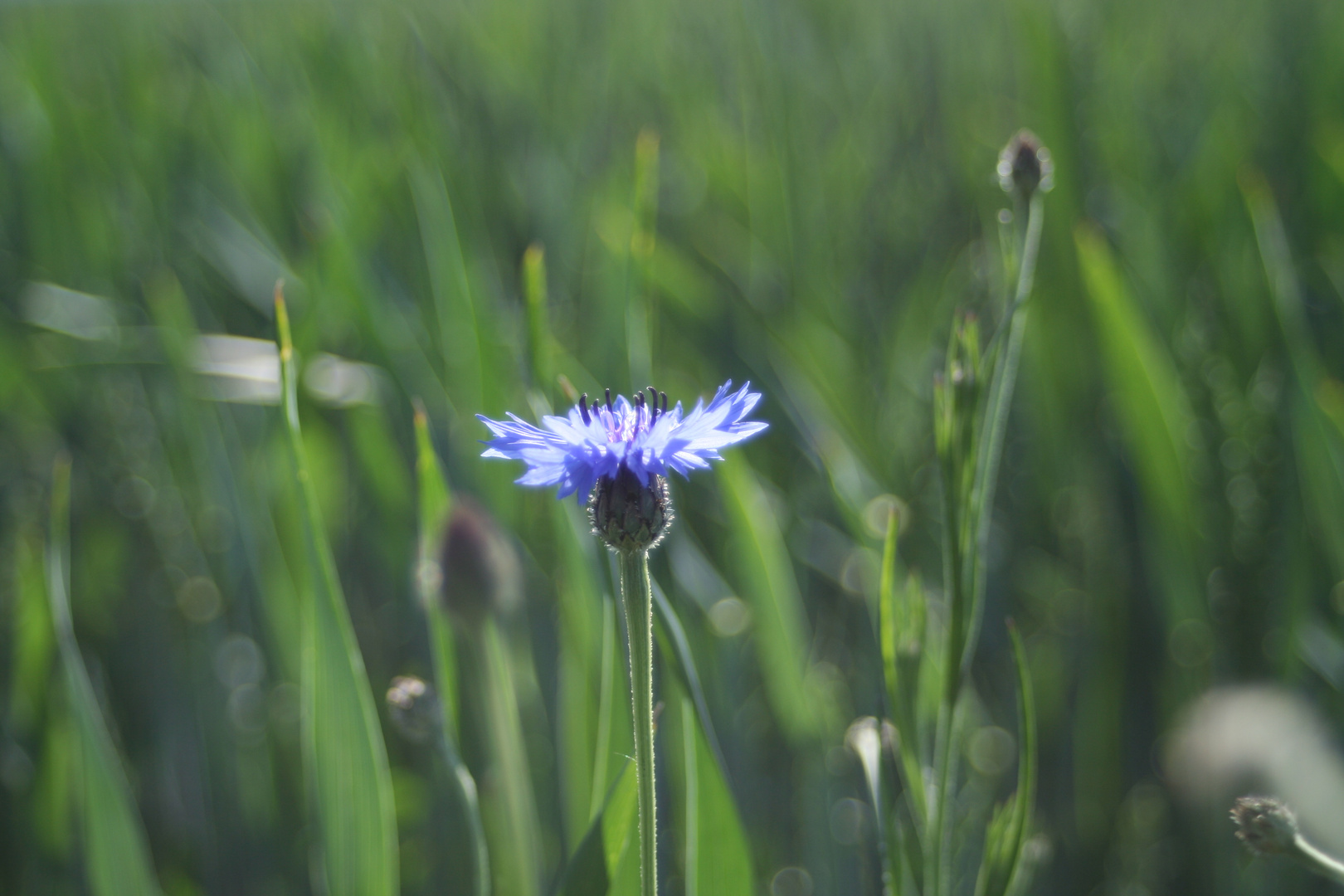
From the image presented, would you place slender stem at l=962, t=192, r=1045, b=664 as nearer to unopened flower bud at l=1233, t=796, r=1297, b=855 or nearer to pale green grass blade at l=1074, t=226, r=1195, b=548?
unopened flower bud at l=1233, t=796, r=1297, b=855

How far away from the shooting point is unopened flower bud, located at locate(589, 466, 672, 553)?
0.26 m

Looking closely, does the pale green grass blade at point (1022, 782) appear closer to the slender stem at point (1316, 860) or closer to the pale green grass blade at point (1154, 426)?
the slender stem at point (1316, 860)

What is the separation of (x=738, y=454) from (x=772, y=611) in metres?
0.10

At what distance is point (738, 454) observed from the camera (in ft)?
1.87

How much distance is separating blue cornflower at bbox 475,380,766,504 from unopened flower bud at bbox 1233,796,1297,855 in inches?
8.5

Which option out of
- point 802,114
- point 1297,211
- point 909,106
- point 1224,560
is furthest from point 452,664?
point 909,106

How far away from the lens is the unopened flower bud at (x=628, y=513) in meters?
0.26

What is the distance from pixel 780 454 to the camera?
2.61 ft

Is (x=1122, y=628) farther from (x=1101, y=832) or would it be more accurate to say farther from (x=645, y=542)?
(x=645, y=542)

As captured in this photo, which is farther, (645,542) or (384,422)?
(384,422)

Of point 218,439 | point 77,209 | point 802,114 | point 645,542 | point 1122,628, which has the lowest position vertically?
point 645,542

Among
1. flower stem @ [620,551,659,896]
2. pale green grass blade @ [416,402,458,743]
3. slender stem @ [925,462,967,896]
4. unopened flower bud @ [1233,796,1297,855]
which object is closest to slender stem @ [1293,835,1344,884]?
unopened flower bud @ [1233,796,1297,855]

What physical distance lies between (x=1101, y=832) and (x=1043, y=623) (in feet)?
0.53

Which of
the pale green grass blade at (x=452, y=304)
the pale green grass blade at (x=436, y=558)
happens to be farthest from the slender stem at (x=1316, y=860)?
the pale green grass blade at (x=452, y=304)
